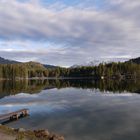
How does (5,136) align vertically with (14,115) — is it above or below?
above

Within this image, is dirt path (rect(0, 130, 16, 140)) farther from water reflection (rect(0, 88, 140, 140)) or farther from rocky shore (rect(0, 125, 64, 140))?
water reflection (rect(0, 88, 140, 140))

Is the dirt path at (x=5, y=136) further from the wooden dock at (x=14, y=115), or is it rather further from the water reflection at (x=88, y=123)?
the wooden dock at (x=14, y=115)

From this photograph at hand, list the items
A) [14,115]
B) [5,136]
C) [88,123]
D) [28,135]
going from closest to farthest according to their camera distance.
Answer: [5,136] < [28,135] < [88,123] < [14,115]

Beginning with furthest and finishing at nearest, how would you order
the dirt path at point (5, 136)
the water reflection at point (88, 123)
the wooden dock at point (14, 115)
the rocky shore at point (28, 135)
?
the wooden dock at point (14, 115) < the water reflection at point (88, 123) < the rocky shore at point (28, 135) < the dirt path at point (5, 136)

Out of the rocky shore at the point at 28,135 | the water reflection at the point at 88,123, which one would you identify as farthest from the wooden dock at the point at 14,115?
the rocky shore at the point at 28,135

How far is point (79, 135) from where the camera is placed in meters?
38.5

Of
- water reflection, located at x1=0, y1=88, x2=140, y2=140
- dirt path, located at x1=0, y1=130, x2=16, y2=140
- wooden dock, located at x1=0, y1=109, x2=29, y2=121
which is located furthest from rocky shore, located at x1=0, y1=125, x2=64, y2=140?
wooden dock, located at x1=0, y1=109, x2=29, y2=121

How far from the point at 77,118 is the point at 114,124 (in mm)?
7794

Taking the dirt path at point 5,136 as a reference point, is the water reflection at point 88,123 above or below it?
below

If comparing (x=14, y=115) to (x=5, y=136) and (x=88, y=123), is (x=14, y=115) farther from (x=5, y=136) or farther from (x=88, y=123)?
(x=5, y=136)

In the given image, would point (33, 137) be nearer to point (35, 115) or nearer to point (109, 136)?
point (109, 136)

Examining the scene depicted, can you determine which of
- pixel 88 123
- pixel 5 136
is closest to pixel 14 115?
pixel 88 123

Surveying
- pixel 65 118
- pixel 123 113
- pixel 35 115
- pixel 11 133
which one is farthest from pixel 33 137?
pixel 123 113

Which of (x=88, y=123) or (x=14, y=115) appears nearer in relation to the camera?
(x=88, y=123)
